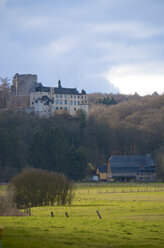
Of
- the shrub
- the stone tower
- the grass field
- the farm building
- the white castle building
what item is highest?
the stone tower

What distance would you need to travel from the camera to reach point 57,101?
424 feet

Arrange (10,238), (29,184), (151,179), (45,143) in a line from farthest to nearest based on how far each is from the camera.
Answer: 1. (151,179)
2. (45,143)
3. (29,184)
4. (10,238)

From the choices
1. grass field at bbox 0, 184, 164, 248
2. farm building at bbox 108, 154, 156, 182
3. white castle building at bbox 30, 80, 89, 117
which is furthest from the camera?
white castle building at bbox 30, 80, 89, 117

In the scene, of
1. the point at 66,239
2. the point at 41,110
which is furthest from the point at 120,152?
the point at 66,239

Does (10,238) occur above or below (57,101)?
below

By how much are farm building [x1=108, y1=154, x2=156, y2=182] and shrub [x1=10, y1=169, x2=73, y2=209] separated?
208 feet

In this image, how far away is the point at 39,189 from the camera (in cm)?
4612

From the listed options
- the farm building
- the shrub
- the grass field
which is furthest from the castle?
the grass field

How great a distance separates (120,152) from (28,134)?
24809mm

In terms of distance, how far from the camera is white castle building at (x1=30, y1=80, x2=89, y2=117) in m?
125

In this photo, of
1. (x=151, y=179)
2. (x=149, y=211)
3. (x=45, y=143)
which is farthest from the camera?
(x=151, y=179)

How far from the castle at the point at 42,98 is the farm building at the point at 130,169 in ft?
71.1

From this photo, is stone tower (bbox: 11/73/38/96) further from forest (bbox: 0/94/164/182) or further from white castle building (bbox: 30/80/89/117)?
forest (bbox: 0/94/164/182)

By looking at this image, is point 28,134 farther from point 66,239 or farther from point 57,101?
point 66,239
